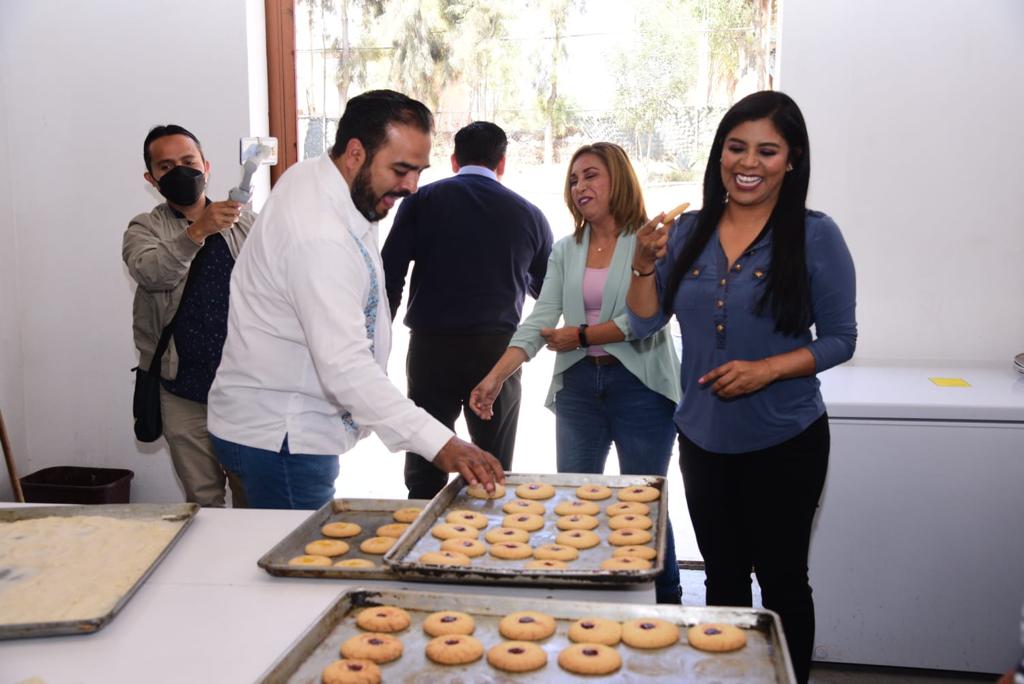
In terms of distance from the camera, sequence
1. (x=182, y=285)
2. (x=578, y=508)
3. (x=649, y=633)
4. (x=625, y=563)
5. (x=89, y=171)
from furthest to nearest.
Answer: (x=89, y=171) → (x=182, y=285) → (x=578, y=508) → (x=625, y=563) → (x=649, y=633)

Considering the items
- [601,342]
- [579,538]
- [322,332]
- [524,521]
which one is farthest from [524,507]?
[601,342]

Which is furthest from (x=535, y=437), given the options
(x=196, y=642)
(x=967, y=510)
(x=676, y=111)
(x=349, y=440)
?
(x=196, y=642)

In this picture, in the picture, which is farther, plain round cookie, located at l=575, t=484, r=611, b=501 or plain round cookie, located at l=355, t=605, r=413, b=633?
plain round cookie, located at l=575, t=484, r=611, b=501

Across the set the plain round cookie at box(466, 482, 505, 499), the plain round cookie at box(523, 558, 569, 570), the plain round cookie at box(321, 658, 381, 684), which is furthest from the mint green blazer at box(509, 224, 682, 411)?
the plain round cookie at box(321, 658, 381, 684)

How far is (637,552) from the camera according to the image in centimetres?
156

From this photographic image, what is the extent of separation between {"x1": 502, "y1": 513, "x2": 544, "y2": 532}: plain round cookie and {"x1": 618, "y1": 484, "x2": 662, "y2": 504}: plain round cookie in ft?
0.61

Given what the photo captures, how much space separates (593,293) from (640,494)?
0.82m

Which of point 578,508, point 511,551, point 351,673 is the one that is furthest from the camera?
point 578,508

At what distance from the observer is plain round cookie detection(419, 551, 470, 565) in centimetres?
146

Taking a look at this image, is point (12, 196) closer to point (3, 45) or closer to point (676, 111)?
point (3, 45)

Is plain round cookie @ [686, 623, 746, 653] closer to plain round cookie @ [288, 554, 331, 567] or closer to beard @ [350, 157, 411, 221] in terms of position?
plain round cookie @ [288, 554, 331, 567]

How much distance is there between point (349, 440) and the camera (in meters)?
1.94

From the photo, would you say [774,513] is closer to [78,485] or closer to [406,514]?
[406,514]

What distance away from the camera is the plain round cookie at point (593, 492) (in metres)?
1.90
